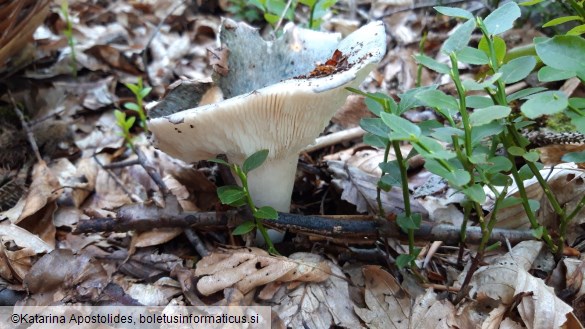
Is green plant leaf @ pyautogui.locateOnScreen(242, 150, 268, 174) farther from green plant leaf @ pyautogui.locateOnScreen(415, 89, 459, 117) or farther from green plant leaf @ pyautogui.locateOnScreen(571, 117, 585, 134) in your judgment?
green plant leaf @ pyautogui.locateOnScreen(571, 117, 585, 134)

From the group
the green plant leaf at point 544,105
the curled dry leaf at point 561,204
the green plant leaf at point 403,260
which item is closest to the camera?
the green plant leaf at point 544,105

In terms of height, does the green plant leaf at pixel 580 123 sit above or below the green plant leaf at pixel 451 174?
above

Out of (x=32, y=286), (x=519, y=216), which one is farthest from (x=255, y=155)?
(x=519, y=216)

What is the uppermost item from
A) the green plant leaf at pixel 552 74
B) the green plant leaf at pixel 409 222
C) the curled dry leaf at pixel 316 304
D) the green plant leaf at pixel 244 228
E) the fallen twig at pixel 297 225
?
the green plant leaf at pixel 552 74

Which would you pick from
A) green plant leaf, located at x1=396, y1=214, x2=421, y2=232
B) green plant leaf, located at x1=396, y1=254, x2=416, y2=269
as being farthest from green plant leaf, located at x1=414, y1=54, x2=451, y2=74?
green plant leaf, located at x1=396, y1=254, x2=416, y2=269

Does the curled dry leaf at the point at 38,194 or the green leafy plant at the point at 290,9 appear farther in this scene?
the green leafy plant at the point at 290,9

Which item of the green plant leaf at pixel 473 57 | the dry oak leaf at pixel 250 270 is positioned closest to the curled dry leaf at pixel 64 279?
the dry oak leaf at pixel 250 270

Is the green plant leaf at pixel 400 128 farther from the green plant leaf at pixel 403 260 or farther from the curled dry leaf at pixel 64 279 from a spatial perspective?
the curled dry leaf at pixel 64 279

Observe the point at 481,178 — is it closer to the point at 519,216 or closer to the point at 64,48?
the point at 519,216
